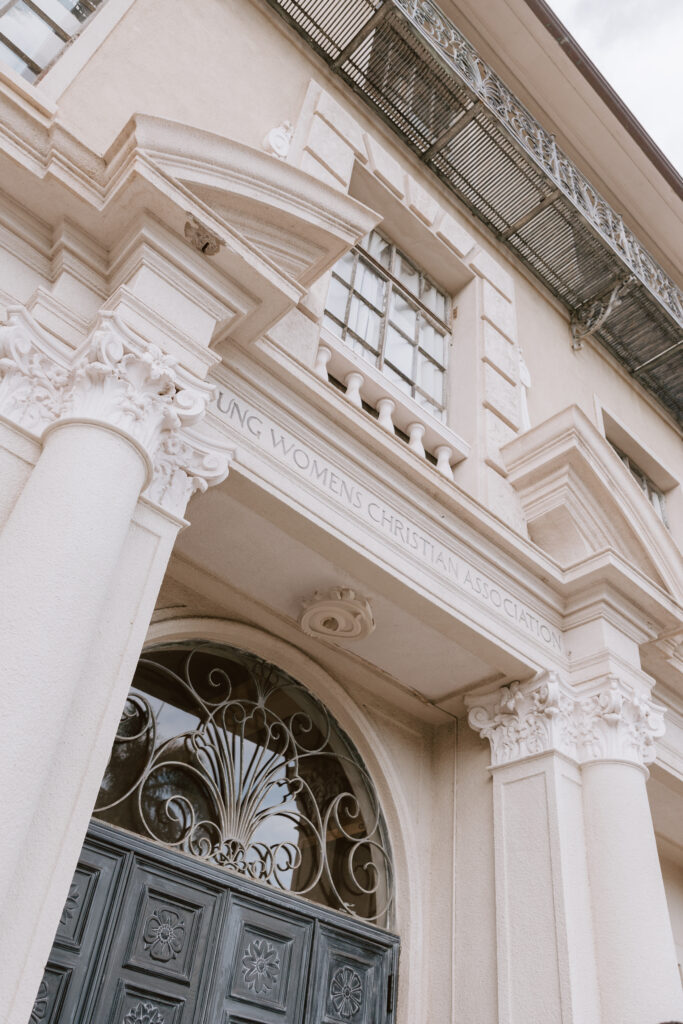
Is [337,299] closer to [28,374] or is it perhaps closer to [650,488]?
[28,374]

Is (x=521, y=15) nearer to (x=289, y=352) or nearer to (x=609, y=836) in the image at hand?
(x=289, y=352)

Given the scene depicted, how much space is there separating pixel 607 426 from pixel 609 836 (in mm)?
5385

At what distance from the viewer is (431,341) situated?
759cm

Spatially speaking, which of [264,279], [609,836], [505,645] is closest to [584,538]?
[505,645]

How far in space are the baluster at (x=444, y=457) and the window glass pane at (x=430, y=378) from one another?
0.84 meters

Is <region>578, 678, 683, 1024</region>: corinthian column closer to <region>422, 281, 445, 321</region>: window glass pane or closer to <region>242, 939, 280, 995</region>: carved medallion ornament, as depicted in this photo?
<region>242, 939, 280, 995</region>: carved medallion ornament

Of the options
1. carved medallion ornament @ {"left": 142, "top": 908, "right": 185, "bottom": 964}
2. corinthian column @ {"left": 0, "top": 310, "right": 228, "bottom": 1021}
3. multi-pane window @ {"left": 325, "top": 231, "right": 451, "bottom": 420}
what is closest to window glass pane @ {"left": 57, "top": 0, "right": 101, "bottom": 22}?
multi-pane window @ {"left": 325, "top": 231, "right": 451, "bottom": 420}

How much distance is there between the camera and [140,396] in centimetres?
372

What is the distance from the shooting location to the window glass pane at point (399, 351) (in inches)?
273

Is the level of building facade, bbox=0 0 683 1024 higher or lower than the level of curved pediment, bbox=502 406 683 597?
lower

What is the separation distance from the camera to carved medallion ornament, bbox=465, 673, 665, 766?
552cm

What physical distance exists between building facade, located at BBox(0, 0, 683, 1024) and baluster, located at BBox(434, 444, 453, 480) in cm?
3

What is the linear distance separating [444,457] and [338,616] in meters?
1.59

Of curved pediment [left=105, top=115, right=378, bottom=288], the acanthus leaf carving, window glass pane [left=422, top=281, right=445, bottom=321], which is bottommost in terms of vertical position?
the acanthus leaf carving
